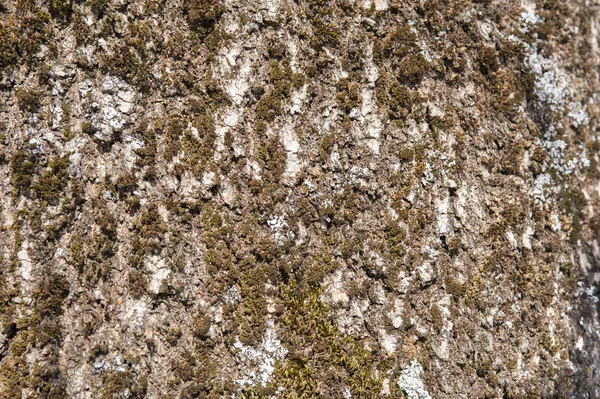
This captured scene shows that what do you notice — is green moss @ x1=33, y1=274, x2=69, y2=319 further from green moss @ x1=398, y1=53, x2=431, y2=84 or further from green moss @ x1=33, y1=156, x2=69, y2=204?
green moss @ x1=398, y1=53, x2=431, y2=84

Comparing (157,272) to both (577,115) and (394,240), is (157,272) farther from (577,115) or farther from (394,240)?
(577,115)

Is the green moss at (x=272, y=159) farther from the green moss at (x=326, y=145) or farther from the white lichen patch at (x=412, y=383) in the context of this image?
the white lichen patch at (x=412, y=383)

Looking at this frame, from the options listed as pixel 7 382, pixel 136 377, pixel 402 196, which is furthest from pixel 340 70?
pixel 7 382

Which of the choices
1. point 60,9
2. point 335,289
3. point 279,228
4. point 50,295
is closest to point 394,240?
point 335,289

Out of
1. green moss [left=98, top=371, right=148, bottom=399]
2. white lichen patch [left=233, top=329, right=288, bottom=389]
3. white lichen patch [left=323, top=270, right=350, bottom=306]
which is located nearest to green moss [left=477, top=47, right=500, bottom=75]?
white lichen patch [left=323, top=270, right=350, bottom=306]

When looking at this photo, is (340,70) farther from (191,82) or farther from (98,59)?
(98,59)

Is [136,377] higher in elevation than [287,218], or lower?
lower
